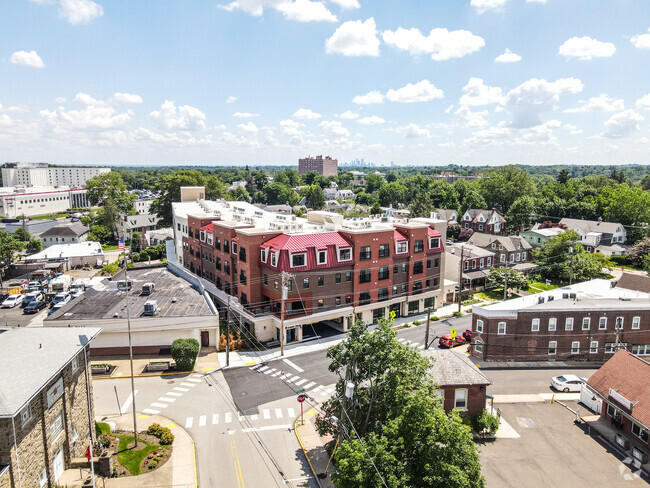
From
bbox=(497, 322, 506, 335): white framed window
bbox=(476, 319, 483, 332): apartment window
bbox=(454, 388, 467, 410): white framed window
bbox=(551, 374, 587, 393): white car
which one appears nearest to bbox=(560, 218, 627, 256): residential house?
bbox=(497, 322, 506, 335): white framed window

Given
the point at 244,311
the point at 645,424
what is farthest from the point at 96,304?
the point at 645,424

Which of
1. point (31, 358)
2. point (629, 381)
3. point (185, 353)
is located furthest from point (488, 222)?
point (31, 358)

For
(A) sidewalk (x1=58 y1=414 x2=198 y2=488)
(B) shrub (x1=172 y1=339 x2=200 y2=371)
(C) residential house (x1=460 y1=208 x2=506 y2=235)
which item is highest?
(C) residential house (x1=460 y1=208 x2=506 y2=235)

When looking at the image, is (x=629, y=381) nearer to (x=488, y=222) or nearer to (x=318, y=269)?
(x=318, y=269)

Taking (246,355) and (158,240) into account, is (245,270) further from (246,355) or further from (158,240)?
(158,240)

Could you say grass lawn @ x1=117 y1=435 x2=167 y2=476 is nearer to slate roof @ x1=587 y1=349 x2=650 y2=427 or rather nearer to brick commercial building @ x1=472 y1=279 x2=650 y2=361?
brick commercial building @ x1=472 y1=279 x2=650 y2=361

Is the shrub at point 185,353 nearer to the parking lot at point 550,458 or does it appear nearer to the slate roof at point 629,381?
the parking lot at point 550,458
